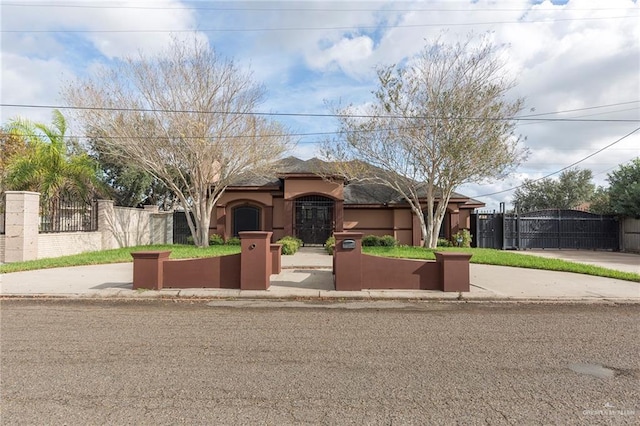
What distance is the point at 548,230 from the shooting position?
75.0 feet

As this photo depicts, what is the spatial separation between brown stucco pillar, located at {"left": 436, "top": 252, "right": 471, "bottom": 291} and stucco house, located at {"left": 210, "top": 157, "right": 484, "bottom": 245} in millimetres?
11967

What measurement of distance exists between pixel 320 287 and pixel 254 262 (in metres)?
1.76

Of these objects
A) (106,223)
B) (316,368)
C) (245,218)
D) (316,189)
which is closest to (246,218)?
(245,218)

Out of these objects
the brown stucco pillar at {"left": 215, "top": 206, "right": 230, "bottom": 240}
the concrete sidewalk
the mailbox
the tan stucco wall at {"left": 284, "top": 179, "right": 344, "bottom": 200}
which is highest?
the tan stucco wall at {"left": 284, "top": 179, "right": 344, "bottom": 200}

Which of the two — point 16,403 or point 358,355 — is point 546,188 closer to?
point 358,355

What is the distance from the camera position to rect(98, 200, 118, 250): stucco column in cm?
1808

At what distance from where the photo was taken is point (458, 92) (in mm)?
16625

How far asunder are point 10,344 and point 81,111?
1506 centimetres

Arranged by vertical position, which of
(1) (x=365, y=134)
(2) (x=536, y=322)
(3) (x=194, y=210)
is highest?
(1) (x=365, y=134)

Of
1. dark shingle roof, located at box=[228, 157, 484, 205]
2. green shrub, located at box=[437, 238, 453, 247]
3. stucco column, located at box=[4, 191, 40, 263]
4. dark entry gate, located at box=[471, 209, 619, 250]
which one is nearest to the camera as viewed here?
stucco column, located at box=[4, 191, 40, 263]

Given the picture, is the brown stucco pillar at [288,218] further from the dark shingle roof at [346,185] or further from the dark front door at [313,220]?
the dark shingle roof at [346,185]

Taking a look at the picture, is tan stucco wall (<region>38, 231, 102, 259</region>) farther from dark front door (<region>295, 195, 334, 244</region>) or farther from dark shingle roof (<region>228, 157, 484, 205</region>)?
dark front door (<region>295, 195, 334, 244</region>)

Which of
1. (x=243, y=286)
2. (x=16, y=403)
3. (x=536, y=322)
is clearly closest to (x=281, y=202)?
(x=243, y=286)

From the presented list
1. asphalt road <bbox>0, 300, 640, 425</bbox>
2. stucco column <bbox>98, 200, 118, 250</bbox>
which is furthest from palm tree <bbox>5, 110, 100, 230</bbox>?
asphalt road <bbox>0, 300, 640, 425</bbox>
